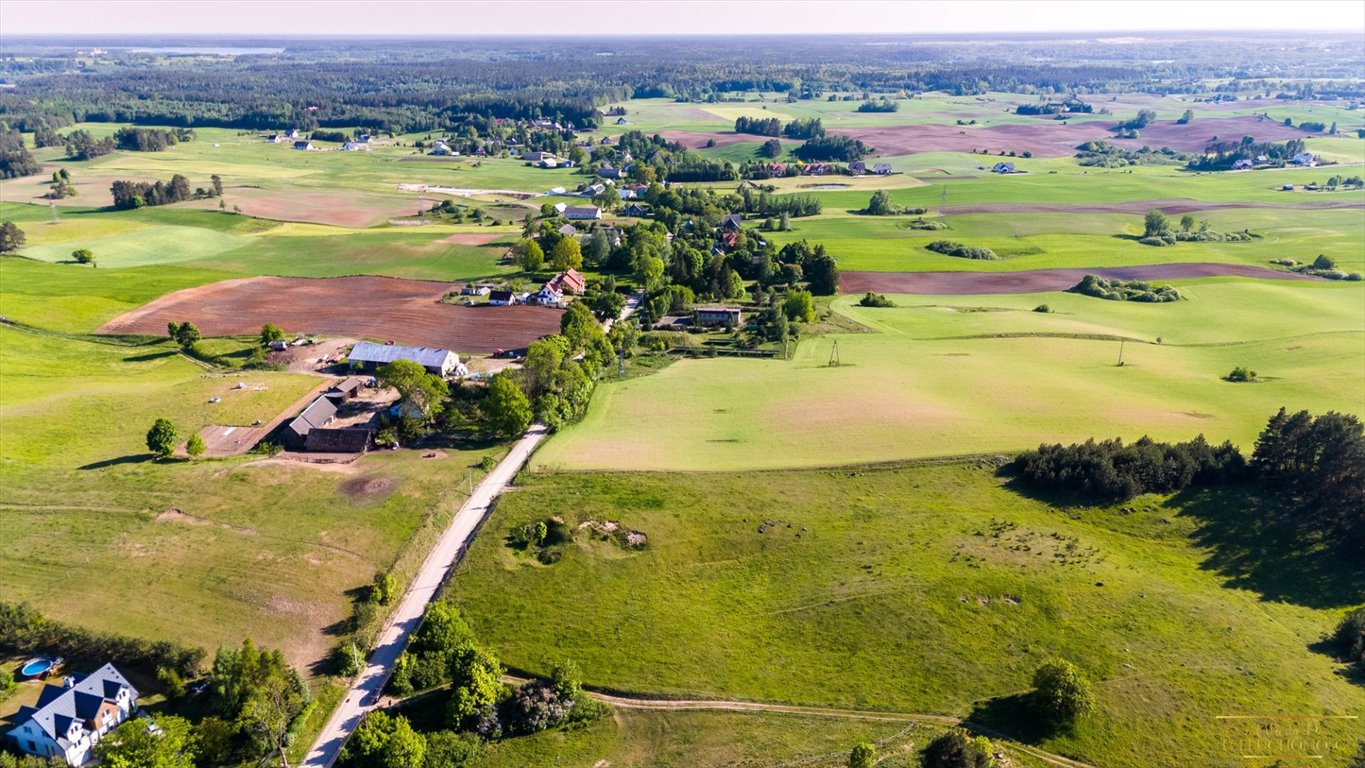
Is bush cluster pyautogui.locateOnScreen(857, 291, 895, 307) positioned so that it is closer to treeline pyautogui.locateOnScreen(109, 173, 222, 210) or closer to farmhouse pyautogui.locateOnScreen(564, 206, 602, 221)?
→ farmhouse pyautogui.locateOnScreen(564, 206, 602, 221)

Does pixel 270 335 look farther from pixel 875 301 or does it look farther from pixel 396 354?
pixel 875 301

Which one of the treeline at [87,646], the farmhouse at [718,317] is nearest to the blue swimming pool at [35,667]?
the treeline at [87,646]

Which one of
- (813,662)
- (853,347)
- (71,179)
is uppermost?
(71,179)

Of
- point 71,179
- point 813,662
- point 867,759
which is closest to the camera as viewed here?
point 867,759

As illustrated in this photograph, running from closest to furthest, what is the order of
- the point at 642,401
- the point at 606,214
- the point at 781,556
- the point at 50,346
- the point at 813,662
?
1. the point at 813,662
2. the point at 781,556
3. the point at 642,401
4. the point at 50,346
5. the point at 606,214

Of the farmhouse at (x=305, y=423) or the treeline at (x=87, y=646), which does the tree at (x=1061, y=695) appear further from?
the farmhouse at (x=305, y=423)

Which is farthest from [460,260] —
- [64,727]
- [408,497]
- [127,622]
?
[64,727]

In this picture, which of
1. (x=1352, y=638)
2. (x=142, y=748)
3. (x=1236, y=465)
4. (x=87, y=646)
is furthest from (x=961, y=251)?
(x=142, y=748)

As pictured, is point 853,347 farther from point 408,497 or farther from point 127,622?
point 127,622
